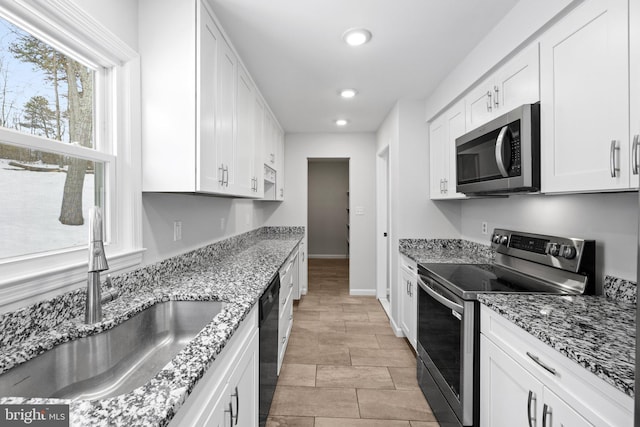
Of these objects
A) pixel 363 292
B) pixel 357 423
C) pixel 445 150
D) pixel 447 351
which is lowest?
pixel 357 423

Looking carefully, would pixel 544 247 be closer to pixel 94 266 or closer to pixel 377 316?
pixel 94 266

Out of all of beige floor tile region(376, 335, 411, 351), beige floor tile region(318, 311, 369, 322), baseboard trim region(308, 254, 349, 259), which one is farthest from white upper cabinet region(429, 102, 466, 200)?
baseboard trim region(308, 254, 349, 259)

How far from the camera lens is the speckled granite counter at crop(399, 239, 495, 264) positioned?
2473mm

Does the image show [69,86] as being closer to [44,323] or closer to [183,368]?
[44,323]

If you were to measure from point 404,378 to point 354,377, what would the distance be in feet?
1.27

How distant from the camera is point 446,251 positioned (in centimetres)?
296

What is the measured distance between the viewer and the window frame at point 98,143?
1027 mm

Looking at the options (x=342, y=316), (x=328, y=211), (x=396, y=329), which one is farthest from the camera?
(x=328, y=211)

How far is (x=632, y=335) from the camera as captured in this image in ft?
3.36

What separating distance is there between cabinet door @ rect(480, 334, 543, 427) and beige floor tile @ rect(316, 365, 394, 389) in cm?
93

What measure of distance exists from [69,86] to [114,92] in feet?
0.67

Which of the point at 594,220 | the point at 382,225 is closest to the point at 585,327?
the point at 594,220

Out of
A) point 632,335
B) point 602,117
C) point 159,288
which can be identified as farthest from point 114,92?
point 632,335

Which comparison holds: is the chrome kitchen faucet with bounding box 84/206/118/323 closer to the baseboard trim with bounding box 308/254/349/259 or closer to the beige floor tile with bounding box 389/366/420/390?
the beige floor tile with bounding box 389/366/420/390
